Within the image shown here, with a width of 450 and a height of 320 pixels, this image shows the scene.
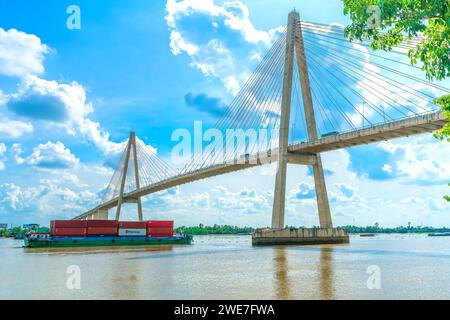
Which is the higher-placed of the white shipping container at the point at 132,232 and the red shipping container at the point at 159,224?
the red shipping container at the point at 159,224

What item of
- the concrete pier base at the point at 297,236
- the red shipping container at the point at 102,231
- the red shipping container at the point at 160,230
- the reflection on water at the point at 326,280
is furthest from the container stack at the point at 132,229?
the reflection on water at the point at 326,280

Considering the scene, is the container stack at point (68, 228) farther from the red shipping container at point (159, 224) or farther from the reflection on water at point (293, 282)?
the reflection on water at point (293, 282)

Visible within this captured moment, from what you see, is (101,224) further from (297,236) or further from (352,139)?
(352,139)

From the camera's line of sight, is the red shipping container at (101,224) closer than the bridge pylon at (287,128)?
No

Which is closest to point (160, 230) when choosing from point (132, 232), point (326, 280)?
point (132, 232)

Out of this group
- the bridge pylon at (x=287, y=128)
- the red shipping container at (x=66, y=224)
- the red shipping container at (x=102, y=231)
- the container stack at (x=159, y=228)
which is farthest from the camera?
the container stack at (x=159, y=228)

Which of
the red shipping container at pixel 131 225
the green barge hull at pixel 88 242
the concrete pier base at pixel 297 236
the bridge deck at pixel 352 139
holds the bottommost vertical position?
the green barge hull at pixel 88 242

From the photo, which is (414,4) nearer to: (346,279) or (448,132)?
(448,132)

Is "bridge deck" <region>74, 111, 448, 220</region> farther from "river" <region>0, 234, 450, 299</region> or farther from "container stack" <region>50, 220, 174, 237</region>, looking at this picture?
"river" <region>0, 234, 450, 299</region>
